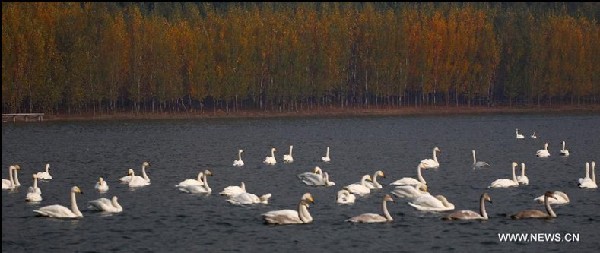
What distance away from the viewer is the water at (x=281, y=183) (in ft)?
109

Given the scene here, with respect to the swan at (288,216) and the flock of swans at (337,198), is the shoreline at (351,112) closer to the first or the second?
the flock of swans at (337,198)

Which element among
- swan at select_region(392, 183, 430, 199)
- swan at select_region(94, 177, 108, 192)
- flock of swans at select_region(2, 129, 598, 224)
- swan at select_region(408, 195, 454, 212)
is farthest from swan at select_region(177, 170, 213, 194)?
swan at select_region(408, 195, 454, 212)

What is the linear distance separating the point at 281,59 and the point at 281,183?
73.8m

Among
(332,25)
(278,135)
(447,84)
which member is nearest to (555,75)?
(447,84)

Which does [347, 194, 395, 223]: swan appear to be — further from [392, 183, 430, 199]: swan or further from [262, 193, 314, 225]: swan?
[392, 183, 430, 199]: swan

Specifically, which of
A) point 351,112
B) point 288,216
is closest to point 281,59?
point 351,112

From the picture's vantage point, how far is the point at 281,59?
124 meters

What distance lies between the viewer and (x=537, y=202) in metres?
41.0

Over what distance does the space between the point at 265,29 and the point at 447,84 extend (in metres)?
20.1

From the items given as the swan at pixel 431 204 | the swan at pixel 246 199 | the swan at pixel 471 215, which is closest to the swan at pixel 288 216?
the swan at pixel 471 215

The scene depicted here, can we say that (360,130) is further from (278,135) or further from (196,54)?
(196,54)

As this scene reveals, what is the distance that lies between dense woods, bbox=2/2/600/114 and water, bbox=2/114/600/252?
8.85m

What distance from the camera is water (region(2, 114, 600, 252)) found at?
109ft

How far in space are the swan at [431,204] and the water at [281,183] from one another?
26cm
